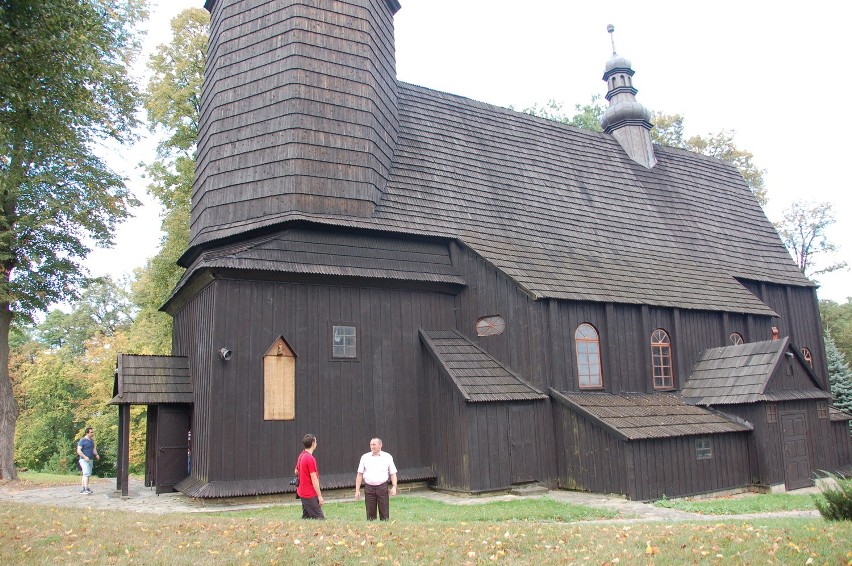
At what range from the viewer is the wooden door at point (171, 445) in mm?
13891

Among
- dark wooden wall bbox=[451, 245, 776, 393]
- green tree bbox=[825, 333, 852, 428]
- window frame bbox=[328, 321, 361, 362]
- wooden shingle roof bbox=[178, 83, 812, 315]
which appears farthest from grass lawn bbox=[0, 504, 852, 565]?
green tree bbox=[825, 333, 852, 428]

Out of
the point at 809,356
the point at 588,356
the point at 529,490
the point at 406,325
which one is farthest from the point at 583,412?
the point at 809,356

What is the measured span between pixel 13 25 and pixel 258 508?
26.8ft

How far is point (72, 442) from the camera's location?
3641cm

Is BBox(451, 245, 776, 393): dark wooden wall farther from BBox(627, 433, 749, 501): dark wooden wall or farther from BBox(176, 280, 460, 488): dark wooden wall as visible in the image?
BBox(627, 433, 749, 501): dark wooden wall

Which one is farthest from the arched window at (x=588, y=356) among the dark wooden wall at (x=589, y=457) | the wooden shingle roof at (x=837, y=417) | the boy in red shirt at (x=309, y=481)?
the boy in red shirt at (x=309, y=481)

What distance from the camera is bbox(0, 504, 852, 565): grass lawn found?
6676 millimetres

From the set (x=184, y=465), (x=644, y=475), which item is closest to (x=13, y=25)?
(x=184, y=465)

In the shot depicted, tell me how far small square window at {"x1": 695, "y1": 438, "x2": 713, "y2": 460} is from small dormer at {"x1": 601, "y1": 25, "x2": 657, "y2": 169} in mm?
10875

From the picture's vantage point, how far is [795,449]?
15695 millimetres

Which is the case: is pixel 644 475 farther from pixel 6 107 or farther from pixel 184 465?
pixel 6 107

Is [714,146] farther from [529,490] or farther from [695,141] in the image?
[529,490]

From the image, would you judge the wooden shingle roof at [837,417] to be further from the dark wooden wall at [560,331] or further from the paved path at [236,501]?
the paved path at [236,501]

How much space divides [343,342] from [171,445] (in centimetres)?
406
